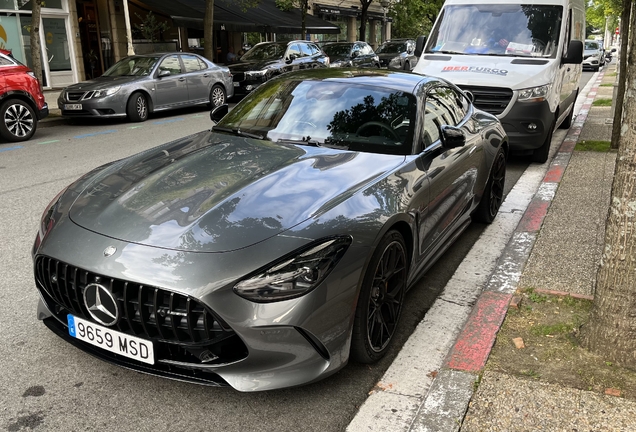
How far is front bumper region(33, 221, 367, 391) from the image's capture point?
2.62 m

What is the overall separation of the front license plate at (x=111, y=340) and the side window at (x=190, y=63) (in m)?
12.8

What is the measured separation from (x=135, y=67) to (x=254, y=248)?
492 inches

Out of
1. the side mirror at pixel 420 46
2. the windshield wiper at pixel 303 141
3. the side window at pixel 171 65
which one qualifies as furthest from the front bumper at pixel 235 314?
the side window at pixel 171 65

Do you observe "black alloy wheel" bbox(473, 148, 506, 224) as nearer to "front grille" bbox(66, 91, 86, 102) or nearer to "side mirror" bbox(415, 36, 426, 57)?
"side mirror" bbox(415, 36, 426, 57)

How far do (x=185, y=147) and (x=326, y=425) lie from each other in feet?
7.29

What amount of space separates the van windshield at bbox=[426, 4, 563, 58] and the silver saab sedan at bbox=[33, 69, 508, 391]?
5147mm

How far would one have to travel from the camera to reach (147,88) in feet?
44.4

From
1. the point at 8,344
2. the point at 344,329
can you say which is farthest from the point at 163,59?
the point at 344,329

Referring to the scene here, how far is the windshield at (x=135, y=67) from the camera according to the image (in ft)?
45.4

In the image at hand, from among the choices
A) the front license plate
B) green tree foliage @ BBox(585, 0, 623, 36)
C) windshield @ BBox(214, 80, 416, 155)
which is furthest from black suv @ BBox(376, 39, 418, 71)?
the front license plate

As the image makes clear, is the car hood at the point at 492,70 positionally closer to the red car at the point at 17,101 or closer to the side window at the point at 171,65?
the red car at the point at 17,101

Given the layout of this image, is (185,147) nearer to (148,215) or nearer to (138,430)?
(148,215)

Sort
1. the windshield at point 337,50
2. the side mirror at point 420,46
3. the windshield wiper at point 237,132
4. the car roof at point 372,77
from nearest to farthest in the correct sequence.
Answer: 1. the windshield wiper at point 237,132
2. the car roof at point 372,77
3. the side mirror at point 420,46
4. the windshield at point 337,50

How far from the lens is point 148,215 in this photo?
3.02m
